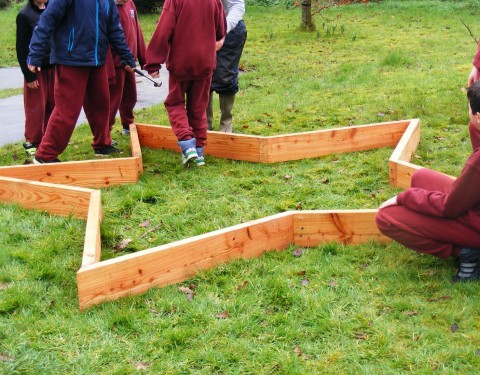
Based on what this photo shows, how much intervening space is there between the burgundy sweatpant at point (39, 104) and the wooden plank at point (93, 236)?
7.23 ft

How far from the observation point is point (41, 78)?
251 inches

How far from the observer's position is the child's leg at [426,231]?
353cm

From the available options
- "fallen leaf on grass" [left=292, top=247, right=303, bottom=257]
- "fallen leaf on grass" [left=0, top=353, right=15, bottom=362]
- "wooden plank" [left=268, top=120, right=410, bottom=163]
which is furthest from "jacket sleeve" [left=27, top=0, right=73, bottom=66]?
"fallen leaf on grass" [left=0, top=353, right=15, bottom=362]

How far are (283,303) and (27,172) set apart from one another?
298 centimetres

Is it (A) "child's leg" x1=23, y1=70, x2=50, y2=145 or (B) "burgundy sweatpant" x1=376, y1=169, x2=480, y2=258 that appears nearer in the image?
(B) "burgundy sweatpant" x1=376, y1=169, x2=480, y2=258

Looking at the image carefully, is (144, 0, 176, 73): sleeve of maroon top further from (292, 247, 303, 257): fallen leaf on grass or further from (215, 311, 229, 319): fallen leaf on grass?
(215, 311, 229, 319): fallen leaf on grass

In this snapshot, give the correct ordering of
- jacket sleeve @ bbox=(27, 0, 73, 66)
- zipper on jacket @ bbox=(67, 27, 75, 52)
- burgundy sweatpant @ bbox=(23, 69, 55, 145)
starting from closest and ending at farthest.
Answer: jacket sleeve @ bbox=(27, 0, 73, 66) → zipper on jacket @ bbox=(67, 27, 75, 52) → burgundy sweatpant @ bbox=(23, 69, 55, 145)

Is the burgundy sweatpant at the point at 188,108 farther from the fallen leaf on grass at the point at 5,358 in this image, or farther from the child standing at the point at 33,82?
the fallen leaf on grass at the point at 5,358

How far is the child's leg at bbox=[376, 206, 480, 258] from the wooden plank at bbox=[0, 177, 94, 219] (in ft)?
7.73

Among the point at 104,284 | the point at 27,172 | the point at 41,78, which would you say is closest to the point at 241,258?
the point at 104,284

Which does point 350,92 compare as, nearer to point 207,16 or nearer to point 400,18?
point 207,16

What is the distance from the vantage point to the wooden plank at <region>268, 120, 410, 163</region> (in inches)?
238

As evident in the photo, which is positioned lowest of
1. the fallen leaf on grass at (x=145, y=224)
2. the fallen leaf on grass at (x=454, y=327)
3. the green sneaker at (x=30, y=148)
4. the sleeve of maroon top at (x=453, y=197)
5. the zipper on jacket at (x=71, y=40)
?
the green sneaker at (x=30, y=148)

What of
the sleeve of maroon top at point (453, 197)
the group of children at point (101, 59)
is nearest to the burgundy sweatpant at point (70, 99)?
the group of children at point (101, 59)
